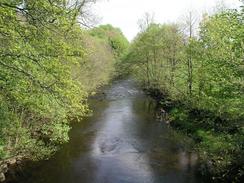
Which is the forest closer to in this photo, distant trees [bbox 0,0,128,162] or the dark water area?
distant trees [bbox 0,0,128,162]

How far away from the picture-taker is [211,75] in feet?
59.9

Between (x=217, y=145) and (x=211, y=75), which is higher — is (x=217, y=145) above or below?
below

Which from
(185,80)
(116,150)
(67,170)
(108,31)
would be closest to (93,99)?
(185,80)

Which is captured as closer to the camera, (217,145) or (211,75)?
(217,145)

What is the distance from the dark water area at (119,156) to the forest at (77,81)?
1046 millimetres

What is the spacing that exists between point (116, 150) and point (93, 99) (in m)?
21.3

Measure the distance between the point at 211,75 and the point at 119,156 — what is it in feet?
25.9

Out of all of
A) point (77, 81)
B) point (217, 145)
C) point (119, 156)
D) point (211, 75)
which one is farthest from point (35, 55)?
point (119, 156)

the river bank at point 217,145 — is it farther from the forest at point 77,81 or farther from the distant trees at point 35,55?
the distant trees at point 35,55

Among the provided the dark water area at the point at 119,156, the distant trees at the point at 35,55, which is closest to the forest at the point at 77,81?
the distant trees at the point at 35,55

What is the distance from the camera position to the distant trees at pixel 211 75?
14.2 metres

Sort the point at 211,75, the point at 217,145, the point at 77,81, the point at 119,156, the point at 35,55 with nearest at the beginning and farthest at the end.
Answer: the point at 35,55
the point at 77,81
the point at 217,145
the point at 211,75
the point at 119,156

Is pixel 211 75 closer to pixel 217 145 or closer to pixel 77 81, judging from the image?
pixel 217 145

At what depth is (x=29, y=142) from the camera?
56.5 feet
